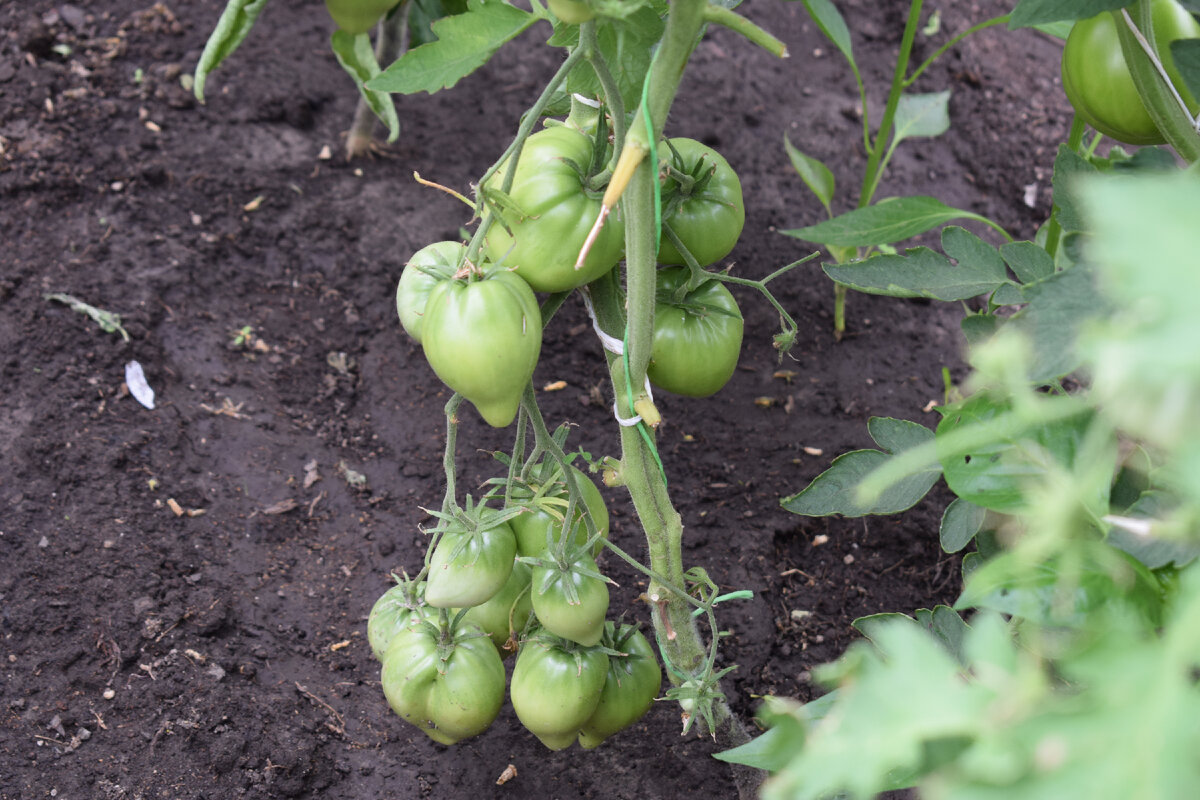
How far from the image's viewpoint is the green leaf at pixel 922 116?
2074 mm

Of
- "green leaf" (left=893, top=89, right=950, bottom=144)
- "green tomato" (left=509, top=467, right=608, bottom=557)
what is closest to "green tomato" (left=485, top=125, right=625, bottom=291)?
"green tomato" (left=509, top=467, right=608, bottom=557)

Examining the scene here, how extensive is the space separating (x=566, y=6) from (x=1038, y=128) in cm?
226

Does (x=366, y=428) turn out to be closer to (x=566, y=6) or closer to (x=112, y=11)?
(x=566, y=6)

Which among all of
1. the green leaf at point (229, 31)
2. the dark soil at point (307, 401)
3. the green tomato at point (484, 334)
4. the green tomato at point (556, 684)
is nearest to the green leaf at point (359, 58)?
the green leaf at point (229, 31)

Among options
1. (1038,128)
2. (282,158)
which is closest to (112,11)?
(282,158)

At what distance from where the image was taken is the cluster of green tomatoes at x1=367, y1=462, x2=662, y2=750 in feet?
3.39

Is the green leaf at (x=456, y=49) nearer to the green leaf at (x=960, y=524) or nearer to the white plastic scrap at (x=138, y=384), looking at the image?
the green leaf at (x=960, y=524)

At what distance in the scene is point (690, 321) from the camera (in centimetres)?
108

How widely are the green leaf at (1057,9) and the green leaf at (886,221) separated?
487 millimetres

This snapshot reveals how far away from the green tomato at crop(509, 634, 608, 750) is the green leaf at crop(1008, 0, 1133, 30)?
85cm

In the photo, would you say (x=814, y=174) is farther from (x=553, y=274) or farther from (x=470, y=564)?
(x=470, y=564)

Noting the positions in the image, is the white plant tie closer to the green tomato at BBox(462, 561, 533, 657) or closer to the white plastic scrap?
the green tomato at BBox(462, 561, 533, 657)

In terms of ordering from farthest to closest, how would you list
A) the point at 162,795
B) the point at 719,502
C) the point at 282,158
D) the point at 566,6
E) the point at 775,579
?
1. the point at 282,158
2. the point at 719,502
3. the point at 775,579
4. the point at 162,795
5. the point at 566,6

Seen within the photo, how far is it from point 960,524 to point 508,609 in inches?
23.6
